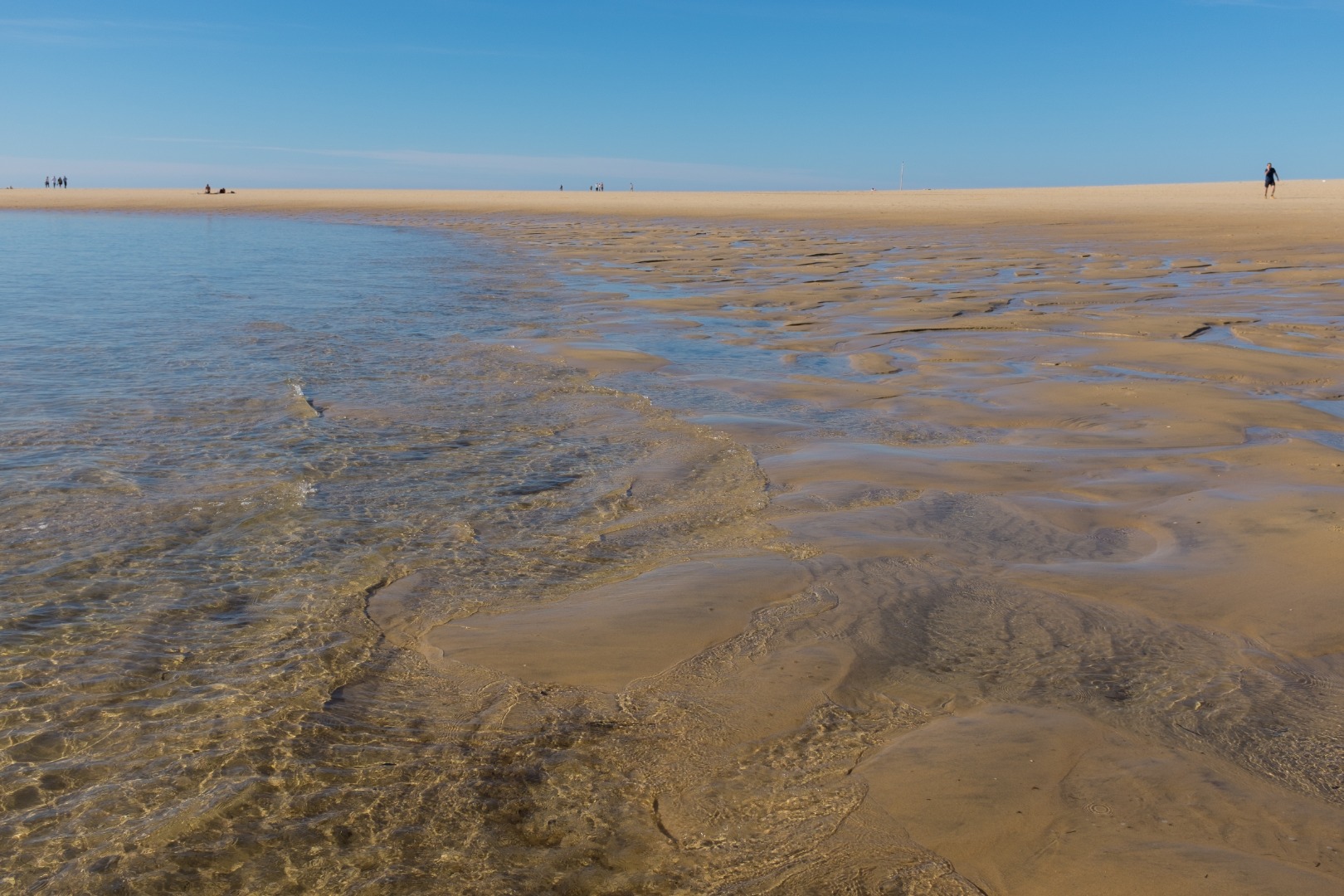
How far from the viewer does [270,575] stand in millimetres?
3172

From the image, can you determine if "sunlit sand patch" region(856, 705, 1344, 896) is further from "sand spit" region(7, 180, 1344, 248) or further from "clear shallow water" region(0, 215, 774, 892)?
"sand spit" region(7, 180, 1344, 248)

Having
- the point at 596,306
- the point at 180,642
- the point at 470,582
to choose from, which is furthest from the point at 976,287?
the point at 180,642

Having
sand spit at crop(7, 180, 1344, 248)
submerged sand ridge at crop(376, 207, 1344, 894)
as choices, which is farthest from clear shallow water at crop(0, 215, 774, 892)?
sand spit at crop(7, 180, 1344, 248)

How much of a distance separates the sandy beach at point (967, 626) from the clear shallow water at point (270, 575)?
185 millimetres

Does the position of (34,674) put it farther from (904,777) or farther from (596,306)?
(596,306)

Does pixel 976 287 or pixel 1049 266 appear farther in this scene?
pixel 1049 266

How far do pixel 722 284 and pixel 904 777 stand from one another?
10.7 meters

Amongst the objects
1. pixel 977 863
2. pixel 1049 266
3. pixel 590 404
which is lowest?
pixel 977 863

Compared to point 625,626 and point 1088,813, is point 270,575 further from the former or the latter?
point 1088,813

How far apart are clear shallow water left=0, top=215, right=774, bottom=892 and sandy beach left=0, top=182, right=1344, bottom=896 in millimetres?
185

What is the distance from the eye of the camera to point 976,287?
11.3 meters

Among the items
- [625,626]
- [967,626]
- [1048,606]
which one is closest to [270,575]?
[625,626]

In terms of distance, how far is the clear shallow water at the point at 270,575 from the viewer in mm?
1911

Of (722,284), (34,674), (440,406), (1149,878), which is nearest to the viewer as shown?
(1149,878)
